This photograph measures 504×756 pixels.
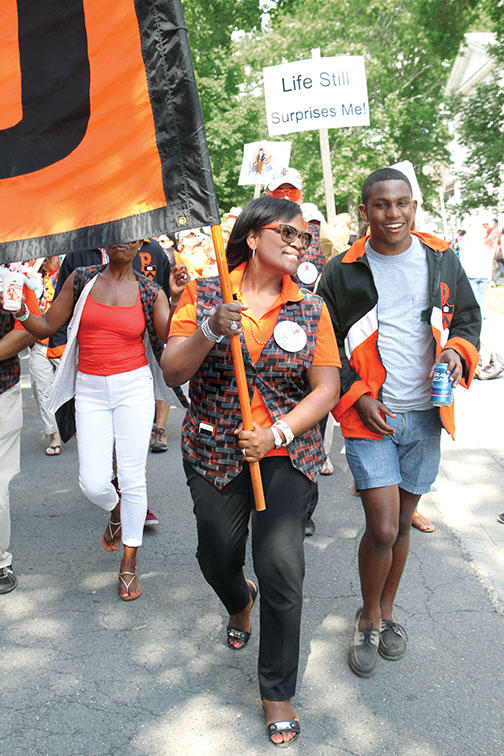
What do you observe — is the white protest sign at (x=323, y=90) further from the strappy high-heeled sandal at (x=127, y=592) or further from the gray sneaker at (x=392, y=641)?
the gray sneaker at (x=392, y=641)

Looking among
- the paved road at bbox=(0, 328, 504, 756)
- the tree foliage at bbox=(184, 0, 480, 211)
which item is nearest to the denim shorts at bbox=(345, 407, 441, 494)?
the paved road at bbox=(0, 328, 504, 756)

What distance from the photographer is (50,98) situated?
2.96 meters

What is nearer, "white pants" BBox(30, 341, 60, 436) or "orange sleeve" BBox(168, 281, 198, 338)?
"orange sleeve" BBox(168, 281, 198, 338)

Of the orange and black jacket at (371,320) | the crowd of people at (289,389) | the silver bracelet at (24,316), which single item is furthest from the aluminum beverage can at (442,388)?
the silver bracelet at (24,316)

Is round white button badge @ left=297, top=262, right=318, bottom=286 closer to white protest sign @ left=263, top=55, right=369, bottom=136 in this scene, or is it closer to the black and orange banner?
the black and orange banner

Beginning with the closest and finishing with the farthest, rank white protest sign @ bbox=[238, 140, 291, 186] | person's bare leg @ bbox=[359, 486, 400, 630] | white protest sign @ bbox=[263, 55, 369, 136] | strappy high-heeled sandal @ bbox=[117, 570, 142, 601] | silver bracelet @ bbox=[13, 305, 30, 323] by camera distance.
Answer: person's bare leg @ bbox=[359, 486, 400, 630] → silver bracelet @ bbox=[13, 305, 30, 323] → strappy high-heeled sandal @ bbox=[117, 570, 142, 601] → white protest sign @ bbox=[263, 55, 369, 136] → white protest sign @ bbox=[238, 140, 291, 186]

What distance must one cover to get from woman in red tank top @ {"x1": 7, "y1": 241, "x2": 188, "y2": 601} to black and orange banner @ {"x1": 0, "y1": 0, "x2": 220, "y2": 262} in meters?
1.11

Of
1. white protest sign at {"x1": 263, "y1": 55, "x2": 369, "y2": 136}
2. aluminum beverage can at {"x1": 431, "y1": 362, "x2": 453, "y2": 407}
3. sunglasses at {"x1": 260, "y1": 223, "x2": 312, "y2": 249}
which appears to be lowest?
aluminum beverage can at {"x1": 431, "y1": 362, "x2": 453, "y2": 407}

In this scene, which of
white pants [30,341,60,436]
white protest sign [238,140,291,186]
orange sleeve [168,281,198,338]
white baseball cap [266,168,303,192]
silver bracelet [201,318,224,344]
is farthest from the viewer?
Result: white protest sign [238,140,291,186]

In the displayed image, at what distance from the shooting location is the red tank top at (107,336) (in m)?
4.10

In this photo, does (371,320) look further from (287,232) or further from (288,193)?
(288,193)

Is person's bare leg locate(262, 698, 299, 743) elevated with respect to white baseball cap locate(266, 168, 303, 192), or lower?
lower

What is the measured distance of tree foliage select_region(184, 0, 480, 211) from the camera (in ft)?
92.6

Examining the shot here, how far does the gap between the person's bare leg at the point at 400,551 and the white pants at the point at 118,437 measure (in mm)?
1438
